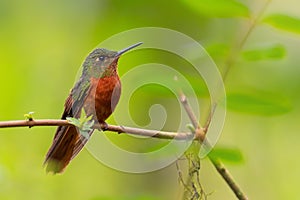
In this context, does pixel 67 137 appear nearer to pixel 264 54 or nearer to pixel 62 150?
pixel 62 150

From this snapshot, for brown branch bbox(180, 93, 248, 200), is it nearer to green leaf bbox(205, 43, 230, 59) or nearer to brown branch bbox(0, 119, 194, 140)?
brown branch bbox(0, 119, 194, 140)

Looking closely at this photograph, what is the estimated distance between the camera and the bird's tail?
140 cm

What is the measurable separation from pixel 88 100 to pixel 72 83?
2.47 m

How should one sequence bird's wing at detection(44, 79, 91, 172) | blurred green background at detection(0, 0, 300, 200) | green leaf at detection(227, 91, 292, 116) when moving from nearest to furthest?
green leaf at detection(227, 91, 292, 116) → bird's wing at detection(44, 79, 91, 172) → blurred green background at detection(0, 0, 300, 200)

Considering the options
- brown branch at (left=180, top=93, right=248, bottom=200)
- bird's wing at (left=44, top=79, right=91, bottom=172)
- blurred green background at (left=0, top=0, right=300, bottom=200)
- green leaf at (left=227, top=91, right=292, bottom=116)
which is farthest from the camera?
blurred green background at (left=0, top=0, right=300, bottom=200)

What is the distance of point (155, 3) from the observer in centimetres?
379

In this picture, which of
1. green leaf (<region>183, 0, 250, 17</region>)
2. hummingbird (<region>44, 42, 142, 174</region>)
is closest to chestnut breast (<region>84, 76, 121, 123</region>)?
hummingbird (<region>44, 42, 142, 174</region>)

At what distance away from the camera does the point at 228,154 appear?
1118 millimetres

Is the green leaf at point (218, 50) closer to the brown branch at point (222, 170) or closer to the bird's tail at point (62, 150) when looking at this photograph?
the brown branch at point (222, 170)

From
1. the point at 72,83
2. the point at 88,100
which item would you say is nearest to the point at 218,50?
the point at 88,100

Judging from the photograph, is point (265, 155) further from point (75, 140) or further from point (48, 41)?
point (48, 41)

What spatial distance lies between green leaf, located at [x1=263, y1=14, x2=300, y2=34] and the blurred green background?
20.8 inches

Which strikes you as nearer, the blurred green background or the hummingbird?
the hummingbird

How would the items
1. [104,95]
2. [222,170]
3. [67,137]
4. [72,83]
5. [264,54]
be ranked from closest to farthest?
[222,170] < [264,54] < [67,137] < [104,95] < [72,83]
